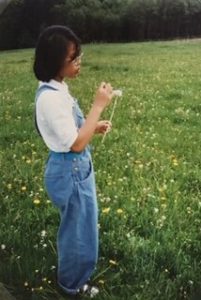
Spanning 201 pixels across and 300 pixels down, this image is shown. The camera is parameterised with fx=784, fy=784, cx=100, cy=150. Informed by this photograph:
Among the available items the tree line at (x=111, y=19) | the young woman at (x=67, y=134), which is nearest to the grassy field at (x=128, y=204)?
the young woman at (x=67, y=134)

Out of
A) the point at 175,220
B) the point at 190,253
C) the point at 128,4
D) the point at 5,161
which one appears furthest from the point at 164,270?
the point at 128,4

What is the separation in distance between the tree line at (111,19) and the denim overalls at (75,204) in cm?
2327

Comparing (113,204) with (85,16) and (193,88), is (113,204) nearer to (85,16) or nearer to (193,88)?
(193,88)

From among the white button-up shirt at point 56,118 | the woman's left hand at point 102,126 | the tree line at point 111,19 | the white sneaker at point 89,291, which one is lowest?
the tree line at point 111,19

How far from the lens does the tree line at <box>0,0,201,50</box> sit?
2925 centimetres

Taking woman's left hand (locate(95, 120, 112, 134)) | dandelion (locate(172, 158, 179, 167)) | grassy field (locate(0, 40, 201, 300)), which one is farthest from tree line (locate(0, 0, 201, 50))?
woman's left hand (locate(95, 120, 112, 134))

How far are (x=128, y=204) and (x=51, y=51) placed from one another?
2.63 meters

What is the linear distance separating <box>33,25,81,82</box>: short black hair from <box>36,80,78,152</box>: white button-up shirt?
0.08 metres

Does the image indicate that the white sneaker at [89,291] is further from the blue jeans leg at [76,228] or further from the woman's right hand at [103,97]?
the woman's right hand at [103,97]

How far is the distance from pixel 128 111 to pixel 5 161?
3.99 metres

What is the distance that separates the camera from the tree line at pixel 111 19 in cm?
2925

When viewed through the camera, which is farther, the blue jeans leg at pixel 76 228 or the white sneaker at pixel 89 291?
the white sneaker at pixel 89 291

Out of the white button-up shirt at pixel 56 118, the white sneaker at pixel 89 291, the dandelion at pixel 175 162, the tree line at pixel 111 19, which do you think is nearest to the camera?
the white button-up shirt at pixel 56 118

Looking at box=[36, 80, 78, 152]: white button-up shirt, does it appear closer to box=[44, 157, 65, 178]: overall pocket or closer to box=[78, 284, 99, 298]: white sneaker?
box=[44, 157, 65, 178]: overall pocket
